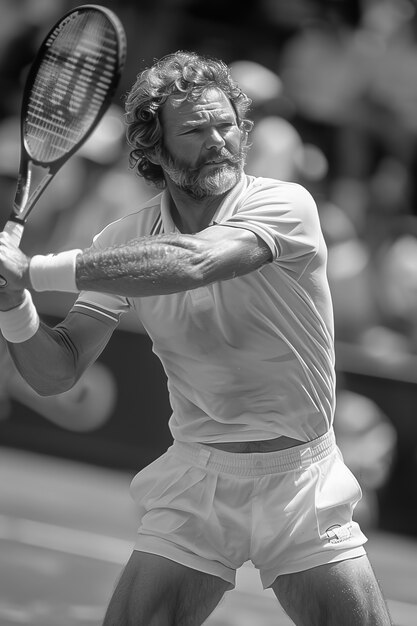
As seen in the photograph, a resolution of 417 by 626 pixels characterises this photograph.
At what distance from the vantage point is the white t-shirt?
312 cm

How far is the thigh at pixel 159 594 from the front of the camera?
120 inches

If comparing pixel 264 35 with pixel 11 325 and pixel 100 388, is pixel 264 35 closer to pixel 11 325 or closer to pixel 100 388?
pixel 100 388

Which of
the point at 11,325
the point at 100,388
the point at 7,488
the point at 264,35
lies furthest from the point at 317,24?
the point at 11,325

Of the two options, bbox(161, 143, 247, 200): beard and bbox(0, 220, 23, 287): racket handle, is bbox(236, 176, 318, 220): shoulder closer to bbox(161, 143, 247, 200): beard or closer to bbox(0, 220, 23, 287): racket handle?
bbox(161, 143, 247, 200): beard

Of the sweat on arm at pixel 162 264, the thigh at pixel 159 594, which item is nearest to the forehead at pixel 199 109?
the sweat on arm at pixel 162 264

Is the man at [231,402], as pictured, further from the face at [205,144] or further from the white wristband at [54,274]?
the white wristband at [54,274]

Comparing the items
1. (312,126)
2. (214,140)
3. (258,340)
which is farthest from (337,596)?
(312,126)

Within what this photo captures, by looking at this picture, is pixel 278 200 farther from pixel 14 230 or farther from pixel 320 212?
pixel 320 212

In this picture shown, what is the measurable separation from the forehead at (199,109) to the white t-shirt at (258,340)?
0.68ft

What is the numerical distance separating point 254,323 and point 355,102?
15.4 feet

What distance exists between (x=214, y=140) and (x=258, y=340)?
512 mm

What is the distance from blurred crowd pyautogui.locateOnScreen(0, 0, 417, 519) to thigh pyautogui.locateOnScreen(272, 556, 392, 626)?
13.0ft

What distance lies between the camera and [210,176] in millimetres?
3158

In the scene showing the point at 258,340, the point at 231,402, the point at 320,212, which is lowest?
the point at 320,212
